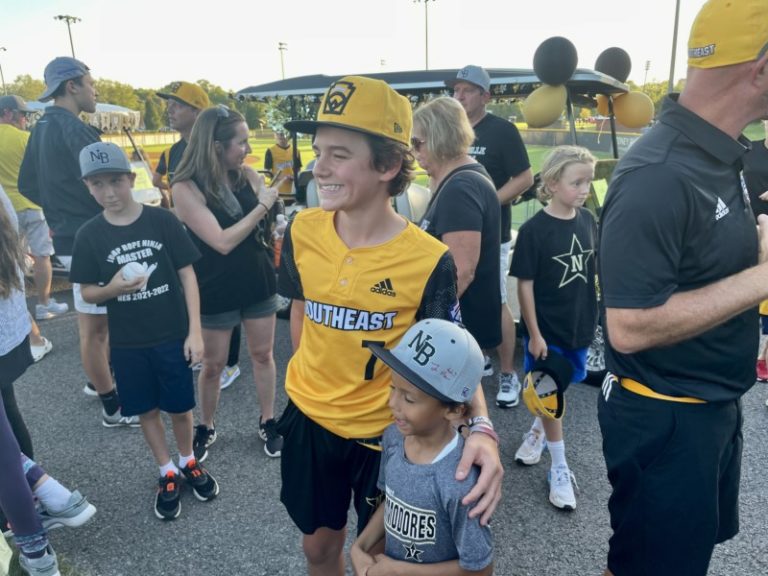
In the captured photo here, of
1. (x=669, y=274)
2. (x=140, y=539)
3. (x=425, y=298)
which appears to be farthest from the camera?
(x=140, y=539)

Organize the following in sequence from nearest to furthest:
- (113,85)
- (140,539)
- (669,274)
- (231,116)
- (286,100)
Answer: (669,274) → (140,539) → (231,116) → (286,100) → (113,85)

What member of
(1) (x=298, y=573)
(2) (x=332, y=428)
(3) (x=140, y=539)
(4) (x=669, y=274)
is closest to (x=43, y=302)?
(3) (x=140, y=539)

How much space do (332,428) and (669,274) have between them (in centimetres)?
111

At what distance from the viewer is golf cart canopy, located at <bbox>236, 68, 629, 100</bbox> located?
187 inches

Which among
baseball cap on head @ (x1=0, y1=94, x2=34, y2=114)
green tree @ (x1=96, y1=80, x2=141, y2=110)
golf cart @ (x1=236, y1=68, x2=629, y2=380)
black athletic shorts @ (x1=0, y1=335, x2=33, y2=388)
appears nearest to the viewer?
black athletic shorts @ (x1=0, y1=335, x2=33, y2=388)

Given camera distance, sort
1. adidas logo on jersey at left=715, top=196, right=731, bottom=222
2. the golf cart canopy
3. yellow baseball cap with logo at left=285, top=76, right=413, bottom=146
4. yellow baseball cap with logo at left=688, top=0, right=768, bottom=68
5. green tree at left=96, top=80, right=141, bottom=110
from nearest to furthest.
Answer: yellow baseball cap with logo at left=688, top=0, right=768, bottom=68 → adidas logo on jersey at left=715, top=196, right=731, bottom=222 → yellow baseball cap with logo at left=285, top=76, right=413, bottom=146 → the golf cart canopy → green tree at left=96, top=80, right=141, bottom=110

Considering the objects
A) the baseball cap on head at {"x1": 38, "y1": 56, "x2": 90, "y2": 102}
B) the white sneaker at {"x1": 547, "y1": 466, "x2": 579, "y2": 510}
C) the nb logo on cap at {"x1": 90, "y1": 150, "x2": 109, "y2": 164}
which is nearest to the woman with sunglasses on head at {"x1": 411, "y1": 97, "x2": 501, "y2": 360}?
the white sneaker at {"x1": 547, "y1": 466, "x2": 579, "y2": 510}

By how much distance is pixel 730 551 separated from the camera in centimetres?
255

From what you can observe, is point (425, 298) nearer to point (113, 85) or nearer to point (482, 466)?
point (482, 466)

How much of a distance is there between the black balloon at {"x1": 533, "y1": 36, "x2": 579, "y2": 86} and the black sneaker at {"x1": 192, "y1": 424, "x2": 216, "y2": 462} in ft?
12.6

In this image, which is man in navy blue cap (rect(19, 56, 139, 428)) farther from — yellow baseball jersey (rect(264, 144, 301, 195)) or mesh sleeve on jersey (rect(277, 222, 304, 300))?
yellow baseball jersey (rect(264, 144, 301, 195))

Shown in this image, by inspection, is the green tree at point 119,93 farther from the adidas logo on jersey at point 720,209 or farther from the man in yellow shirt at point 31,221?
the adidas logo on jersey at point 720,209

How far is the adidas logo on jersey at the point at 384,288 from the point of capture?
1666mm

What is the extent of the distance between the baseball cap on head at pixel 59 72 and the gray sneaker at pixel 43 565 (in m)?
3.15
